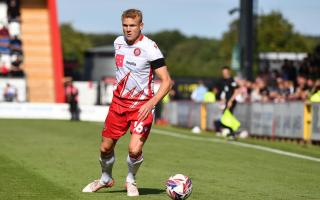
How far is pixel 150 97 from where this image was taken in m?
10.3

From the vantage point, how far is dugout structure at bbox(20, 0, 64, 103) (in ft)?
164

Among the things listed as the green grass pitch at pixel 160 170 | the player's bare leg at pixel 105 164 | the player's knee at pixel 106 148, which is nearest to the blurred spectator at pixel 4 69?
the green grass pitch at pixel 160 170

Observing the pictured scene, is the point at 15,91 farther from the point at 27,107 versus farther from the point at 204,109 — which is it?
the point at 204,109

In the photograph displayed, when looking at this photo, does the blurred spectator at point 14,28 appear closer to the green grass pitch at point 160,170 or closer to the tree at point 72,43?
the green grass pitch at point 160,170

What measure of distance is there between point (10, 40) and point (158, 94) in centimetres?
3920

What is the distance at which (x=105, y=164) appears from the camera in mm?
10625

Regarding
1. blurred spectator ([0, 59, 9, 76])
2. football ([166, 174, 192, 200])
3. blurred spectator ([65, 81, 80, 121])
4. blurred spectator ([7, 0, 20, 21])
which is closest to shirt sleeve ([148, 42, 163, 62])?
football ([166, 174, 192, 200])

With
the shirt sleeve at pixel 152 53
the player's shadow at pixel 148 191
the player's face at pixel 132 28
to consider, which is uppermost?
the player's face at pixel 132 28

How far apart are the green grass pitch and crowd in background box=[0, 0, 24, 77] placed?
1054 inches

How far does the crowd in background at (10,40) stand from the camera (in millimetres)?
47375

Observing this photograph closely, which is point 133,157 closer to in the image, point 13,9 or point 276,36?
point 13,9

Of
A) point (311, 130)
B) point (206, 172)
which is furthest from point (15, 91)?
point (206, 172)

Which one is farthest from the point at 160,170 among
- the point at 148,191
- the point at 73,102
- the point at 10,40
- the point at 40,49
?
the point at 40,49

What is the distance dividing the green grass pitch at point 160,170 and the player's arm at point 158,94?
0.98 metres
